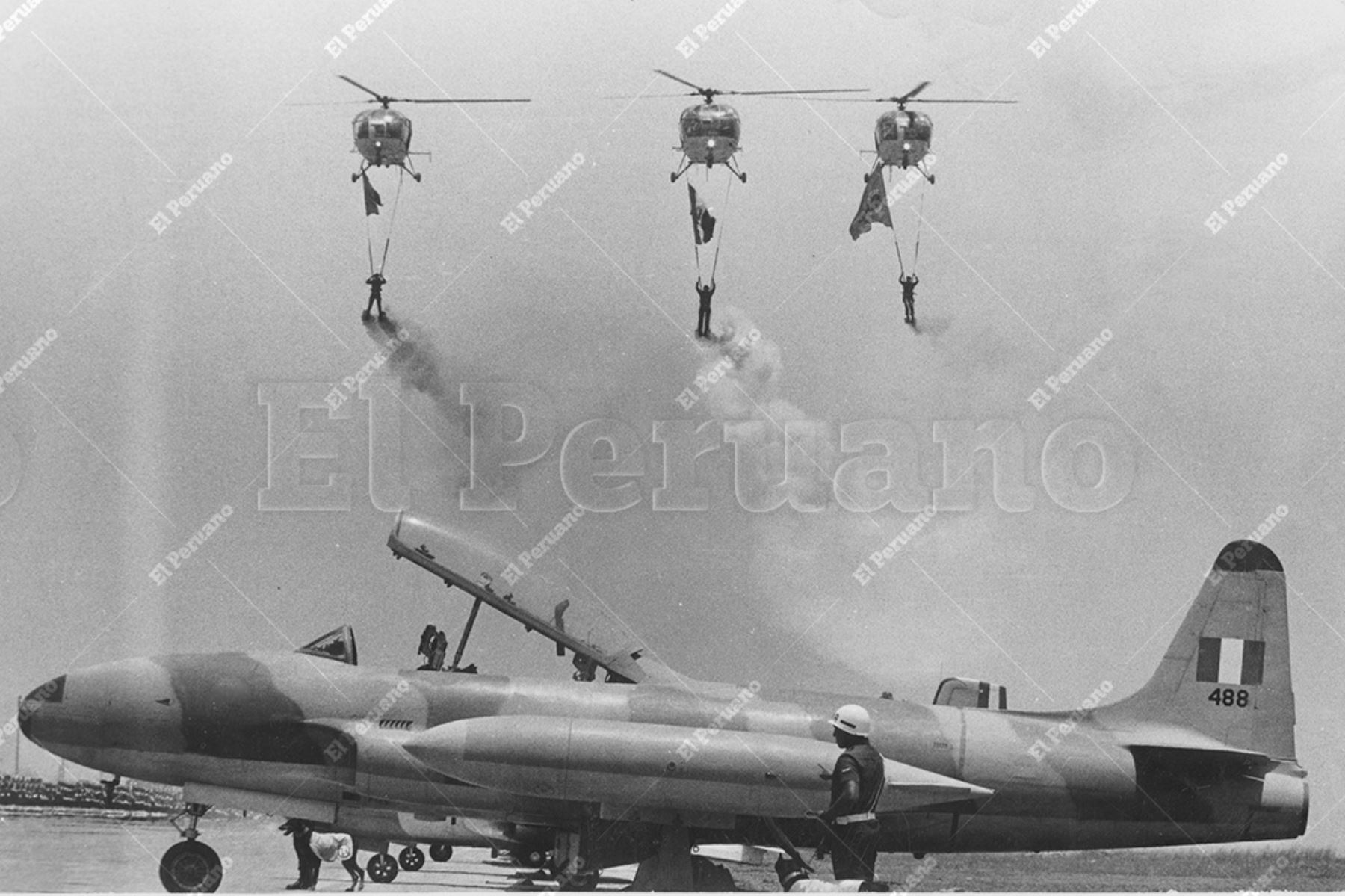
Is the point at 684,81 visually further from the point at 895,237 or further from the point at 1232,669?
the point at 1232,669

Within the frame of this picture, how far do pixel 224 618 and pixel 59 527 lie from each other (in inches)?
61.3

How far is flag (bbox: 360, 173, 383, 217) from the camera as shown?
12.5m

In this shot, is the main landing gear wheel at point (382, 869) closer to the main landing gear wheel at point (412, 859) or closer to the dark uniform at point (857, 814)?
the main landing gear wheel at point (412, 859)

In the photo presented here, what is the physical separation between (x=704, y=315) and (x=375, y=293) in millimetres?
2809

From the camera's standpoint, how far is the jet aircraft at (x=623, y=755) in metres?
9.55

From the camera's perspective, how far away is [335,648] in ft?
34.6

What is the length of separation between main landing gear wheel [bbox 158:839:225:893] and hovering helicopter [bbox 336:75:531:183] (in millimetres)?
5609

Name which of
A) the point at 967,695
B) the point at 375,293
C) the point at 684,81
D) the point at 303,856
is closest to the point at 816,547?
the point at 967,695

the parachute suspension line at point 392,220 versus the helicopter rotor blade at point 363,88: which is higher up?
the helicopter rotor blade at point 363,88

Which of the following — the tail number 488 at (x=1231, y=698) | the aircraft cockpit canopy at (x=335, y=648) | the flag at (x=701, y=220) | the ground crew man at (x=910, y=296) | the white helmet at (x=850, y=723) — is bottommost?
the white helmet at (x=850, y=723)

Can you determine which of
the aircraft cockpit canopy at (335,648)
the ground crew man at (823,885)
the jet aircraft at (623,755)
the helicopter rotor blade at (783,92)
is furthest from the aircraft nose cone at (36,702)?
the helicopter rotor blade at (783,92)

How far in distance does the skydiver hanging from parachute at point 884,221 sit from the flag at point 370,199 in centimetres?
411

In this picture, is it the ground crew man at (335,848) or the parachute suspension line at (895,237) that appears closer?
Result: the ground crew man at (335,848)

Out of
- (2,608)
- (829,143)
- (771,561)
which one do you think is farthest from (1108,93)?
(2,608)
